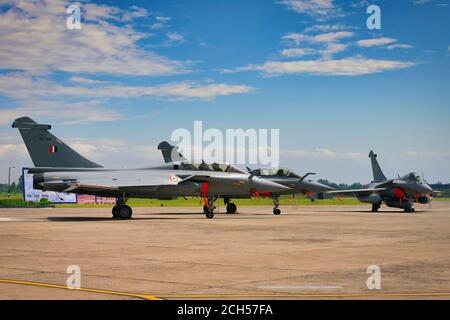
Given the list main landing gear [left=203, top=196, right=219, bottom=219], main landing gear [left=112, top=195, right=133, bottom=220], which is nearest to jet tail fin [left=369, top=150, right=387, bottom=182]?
main landing gear [left=203, top=196, right=219, bottom=219]

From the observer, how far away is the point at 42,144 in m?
27.4

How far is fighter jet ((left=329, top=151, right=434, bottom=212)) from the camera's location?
42.2m

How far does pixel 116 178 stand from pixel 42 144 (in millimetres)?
3912

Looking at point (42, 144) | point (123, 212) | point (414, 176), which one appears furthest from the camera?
point (414, 176)

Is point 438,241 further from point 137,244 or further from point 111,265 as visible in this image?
point 111,265

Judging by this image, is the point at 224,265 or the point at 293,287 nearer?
the point at 293,287

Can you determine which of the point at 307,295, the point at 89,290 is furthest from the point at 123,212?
the point at 307,295

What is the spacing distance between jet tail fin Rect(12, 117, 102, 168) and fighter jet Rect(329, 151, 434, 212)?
2265cm

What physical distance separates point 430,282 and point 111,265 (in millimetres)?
5799

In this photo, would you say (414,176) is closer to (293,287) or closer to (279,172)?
(279,172)

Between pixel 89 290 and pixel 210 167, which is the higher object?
pixel 210 167

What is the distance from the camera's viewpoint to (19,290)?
26.4ft

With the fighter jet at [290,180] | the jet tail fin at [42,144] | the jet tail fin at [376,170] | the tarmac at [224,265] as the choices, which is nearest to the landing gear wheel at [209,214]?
the jet tail fin at [42,144]
